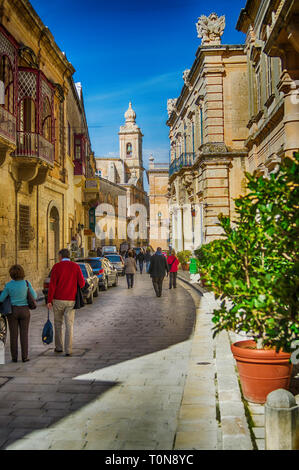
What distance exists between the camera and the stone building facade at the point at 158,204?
68.8 metres

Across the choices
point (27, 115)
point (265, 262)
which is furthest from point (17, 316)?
point (27, 115)

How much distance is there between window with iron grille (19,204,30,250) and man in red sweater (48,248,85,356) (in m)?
10.6

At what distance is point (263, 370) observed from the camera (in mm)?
5066

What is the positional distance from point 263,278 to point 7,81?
14642 millimetres

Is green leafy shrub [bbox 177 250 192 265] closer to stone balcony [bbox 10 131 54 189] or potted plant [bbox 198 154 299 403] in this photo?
stone balcony [bbox 10 131 54 189]

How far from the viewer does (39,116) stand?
19141mm

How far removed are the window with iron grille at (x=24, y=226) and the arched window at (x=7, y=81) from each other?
369cm

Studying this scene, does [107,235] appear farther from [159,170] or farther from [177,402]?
[177,402]

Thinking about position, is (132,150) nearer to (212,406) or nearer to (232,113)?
(232,113)

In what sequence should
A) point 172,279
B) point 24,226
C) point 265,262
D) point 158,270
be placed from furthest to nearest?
point 172,279
point 24,226
point 158,270
point 265,262

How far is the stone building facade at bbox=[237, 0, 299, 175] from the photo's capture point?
11.2 m

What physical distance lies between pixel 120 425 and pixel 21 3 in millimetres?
16772
